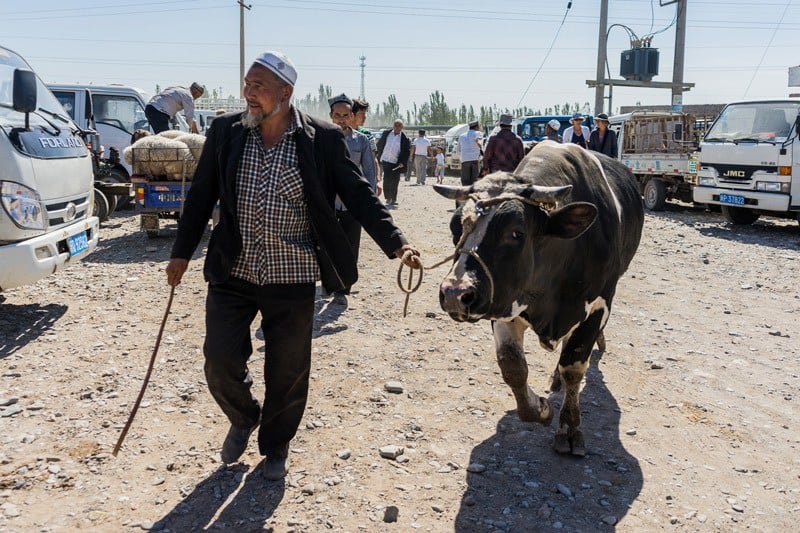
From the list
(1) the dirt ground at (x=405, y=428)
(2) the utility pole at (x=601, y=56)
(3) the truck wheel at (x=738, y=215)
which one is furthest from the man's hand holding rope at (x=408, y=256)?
(2) the utility pole at (x=601, y=56)

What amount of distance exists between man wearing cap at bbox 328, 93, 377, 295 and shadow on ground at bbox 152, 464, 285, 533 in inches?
111

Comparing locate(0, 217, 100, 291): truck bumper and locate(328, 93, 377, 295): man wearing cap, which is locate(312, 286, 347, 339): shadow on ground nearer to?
locate(328, 93, 377, 295): man wearing cap

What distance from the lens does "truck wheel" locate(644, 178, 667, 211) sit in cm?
Result: 1584

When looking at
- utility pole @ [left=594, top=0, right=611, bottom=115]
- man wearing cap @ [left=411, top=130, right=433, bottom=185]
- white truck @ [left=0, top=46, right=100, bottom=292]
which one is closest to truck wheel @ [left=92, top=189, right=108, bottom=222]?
white truck @ [left=0, top=46, right=100, bottom=292]

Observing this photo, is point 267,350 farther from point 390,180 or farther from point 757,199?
point 390,180

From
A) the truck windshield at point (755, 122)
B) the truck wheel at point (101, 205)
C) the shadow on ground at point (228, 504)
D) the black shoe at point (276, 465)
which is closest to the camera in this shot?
the shadow on ground at point (228, 504)

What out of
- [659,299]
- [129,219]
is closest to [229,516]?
[659,299]

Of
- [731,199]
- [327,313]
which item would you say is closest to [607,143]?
[731,199]

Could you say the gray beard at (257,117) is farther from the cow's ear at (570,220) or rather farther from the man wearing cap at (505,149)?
the man wearing cap at (505,149)

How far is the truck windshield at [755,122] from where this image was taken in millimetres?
12102

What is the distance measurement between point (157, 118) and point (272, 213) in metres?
9.38

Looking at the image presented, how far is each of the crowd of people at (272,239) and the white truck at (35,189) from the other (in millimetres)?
2589

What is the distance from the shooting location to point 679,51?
2923 cm

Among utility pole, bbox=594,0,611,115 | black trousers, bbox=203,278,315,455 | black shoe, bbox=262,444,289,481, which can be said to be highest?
utility pole, bbox=594,0,611,115
